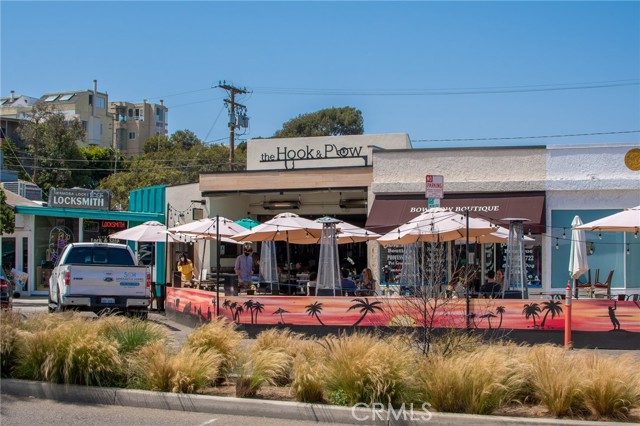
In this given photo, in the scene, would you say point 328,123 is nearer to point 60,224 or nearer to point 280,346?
point 60,224

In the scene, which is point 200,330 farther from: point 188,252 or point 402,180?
point 188,252

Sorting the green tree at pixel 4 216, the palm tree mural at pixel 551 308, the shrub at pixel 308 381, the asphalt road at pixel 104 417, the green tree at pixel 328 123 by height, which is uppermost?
the green tree at pixel 328 123

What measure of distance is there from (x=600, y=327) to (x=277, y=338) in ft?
21.7

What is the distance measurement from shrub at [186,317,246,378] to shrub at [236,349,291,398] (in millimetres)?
268

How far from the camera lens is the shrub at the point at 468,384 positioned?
8359 millimetres

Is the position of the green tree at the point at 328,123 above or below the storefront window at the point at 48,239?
above

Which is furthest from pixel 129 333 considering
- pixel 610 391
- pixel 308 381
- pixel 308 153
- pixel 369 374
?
pixel 308 153

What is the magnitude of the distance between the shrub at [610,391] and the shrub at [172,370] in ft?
14.8

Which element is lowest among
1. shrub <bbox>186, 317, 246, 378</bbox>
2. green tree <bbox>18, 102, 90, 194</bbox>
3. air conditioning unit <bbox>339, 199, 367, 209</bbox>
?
shrub <bbox>186, 317, 246, 378</bbox>

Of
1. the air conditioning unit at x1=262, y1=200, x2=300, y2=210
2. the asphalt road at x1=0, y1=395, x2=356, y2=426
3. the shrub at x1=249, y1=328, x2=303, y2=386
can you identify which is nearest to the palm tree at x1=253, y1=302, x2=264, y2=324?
the shrub at x1=249, y1=328, x2=303, y2=386

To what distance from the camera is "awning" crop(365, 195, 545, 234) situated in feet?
75.2

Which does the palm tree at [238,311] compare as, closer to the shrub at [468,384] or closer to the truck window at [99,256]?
the truck window at [99,256]


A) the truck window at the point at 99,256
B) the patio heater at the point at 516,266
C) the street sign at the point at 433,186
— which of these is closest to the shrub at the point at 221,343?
the street sign at the point at 433,186

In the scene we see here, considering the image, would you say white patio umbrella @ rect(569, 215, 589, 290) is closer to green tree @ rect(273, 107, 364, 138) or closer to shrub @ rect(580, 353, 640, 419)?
shrub @ rect(580, 353, 640, 419)
